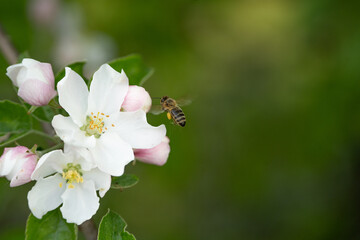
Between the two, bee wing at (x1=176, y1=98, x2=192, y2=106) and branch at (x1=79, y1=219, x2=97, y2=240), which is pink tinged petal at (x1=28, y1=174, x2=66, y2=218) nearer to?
branch at (x1=79, y1=219, x2=97, y2=240)

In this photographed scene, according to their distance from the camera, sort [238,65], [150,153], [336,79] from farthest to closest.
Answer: [238,65], [336,79], [150,153]

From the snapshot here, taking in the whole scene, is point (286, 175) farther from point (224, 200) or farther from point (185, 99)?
point (185, 99)

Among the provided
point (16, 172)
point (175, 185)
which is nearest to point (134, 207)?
point (175, 185)

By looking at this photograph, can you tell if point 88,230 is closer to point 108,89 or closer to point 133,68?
point 108,89

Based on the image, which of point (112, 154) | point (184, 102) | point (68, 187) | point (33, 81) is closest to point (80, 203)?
point (68, 187)

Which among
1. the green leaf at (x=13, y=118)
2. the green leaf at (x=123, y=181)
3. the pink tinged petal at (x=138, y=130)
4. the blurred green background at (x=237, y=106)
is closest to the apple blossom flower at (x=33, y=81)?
the green leaf at (x=13, y=118)
